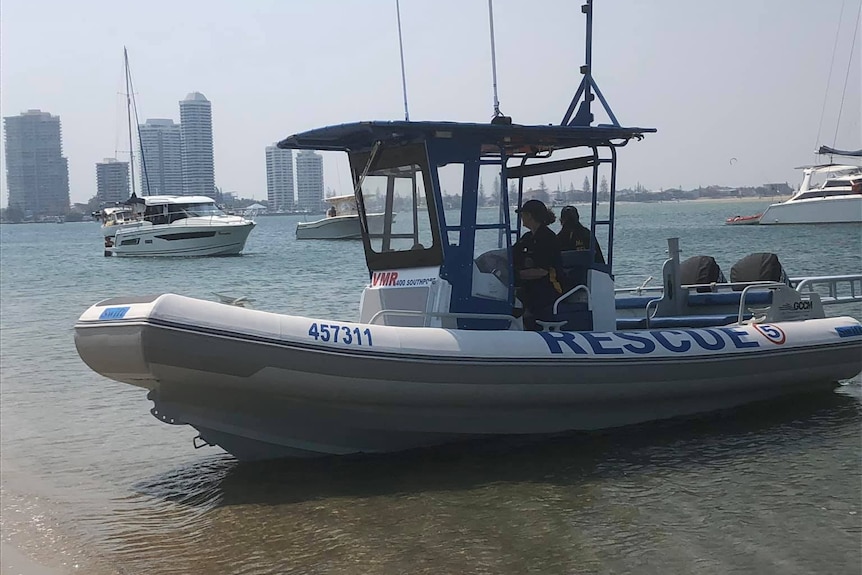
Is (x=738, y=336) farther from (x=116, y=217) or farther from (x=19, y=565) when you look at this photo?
(x=116, y=217)

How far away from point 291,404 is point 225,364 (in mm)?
621

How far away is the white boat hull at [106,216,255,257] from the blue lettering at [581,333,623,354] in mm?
33930

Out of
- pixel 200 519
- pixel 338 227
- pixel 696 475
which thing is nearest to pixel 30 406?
pixel 200 519

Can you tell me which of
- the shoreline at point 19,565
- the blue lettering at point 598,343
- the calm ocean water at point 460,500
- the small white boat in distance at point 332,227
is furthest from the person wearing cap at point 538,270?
the small white boat in distance at point 332,227

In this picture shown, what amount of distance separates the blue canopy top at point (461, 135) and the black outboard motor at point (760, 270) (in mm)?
2917

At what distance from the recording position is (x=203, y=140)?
8650 centimetres

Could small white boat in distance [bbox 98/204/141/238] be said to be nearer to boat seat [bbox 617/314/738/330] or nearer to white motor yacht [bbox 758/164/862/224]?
white motor yacht [bbox 758/164/862/224]

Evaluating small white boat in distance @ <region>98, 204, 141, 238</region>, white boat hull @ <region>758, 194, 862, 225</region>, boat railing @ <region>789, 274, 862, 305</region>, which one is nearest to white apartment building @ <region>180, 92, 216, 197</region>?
small white boat in distance @ <region>98, 204, 141, 238</region>

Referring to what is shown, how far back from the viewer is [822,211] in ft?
170

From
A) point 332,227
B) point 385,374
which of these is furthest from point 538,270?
point 332,227

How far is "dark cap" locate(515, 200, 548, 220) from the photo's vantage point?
7910 mm

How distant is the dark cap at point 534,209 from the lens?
7910 mm

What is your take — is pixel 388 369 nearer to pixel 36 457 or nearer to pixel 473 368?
pixel 473 368

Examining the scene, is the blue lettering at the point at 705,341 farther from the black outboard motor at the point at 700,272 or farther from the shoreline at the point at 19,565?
the shoreline at the point at 19,565
